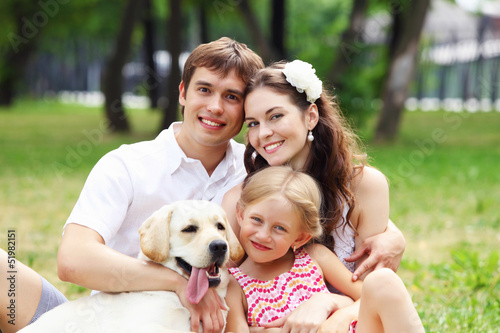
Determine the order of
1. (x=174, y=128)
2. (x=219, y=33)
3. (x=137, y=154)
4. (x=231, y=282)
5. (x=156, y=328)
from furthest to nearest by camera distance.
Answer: (x=219, y=33), (x=174, y=128), (x=137, y=154), (x=231, y=282), (x=156, y=328)

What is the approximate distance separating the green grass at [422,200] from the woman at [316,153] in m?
0.98

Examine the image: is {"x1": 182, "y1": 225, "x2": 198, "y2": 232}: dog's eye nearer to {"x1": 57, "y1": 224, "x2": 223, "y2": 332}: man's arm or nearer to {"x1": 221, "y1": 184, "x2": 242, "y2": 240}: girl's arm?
{"x1": 57, "y1": 224, "x2": 223, "y2": 332}: man's arm

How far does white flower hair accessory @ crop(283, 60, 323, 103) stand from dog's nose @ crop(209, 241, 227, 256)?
109cm

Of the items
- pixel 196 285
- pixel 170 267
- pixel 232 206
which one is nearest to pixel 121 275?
pixel 170 267

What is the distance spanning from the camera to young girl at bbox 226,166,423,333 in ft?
10.8

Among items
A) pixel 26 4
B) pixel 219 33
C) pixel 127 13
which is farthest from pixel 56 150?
pixel 219 33

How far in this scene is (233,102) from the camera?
3.71 meters

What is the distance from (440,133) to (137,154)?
608 inches

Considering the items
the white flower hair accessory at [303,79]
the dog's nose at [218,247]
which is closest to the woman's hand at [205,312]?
the dog's nose at [218,247]

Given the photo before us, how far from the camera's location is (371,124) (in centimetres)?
2011

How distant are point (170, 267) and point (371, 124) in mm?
17558

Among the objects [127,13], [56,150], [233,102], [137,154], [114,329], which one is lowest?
[56,150]

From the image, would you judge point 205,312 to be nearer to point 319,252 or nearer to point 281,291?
point 281,291

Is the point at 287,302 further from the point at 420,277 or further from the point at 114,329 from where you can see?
the point at 420,277
